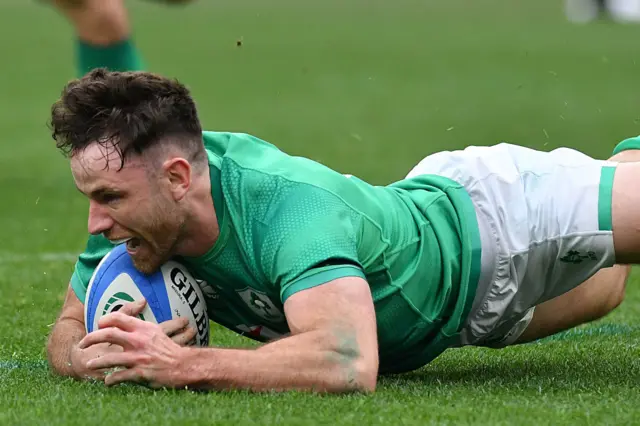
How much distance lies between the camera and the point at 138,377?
176 inches

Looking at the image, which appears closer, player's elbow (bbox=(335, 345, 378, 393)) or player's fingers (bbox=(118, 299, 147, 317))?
player's elbow (bbox=(335, 345, 378, 393))

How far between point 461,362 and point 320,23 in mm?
24882

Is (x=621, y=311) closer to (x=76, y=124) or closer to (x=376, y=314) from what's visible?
(x=376, y=314)

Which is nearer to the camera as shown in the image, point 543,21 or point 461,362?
point 461,362

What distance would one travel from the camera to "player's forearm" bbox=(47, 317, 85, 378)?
5133 mm

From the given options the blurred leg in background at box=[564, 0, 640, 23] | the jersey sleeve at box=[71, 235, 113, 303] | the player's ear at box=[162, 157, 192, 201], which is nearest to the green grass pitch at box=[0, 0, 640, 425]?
the jersey sleeve at box=[71, 235, 113, 303]

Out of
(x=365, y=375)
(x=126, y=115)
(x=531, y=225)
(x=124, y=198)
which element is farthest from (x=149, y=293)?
(x=531, y=225)

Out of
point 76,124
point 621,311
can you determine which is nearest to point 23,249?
point 621,311

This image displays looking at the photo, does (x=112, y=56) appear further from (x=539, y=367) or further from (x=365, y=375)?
(x=365, y=375)

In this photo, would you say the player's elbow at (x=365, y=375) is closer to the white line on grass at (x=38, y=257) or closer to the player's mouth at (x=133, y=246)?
the player's mouth at (x=133, y=246)

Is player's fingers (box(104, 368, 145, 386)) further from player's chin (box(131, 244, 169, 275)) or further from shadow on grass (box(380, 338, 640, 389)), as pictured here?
shadow on grass (box(380, 338, 640, 389))

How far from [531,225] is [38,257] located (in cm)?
452

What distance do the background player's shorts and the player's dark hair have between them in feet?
3.61

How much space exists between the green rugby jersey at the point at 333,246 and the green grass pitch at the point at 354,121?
282mm
